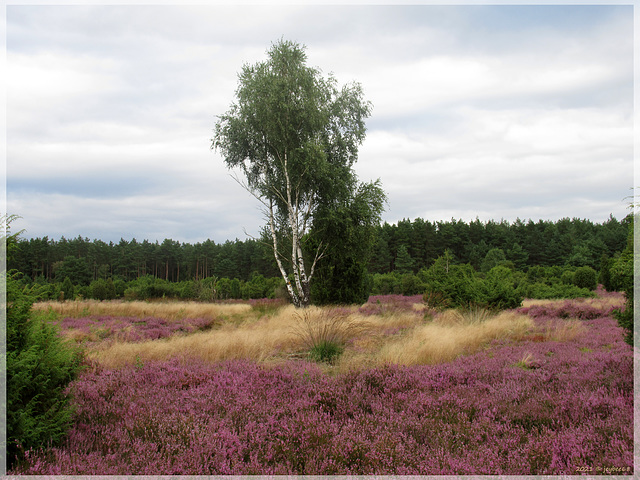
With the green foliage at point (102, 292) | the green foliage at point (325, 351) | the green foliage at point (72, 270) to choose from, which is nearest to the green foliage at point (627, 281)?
the green foliage at point (325, 351)

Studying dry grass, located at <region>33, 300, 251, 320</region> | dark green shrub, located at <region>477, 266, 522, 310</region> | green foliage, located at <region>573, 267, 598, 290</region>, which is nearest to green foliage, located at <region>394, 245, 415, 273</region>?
green foliage, located at <region>573, 267, 598, 290</region>

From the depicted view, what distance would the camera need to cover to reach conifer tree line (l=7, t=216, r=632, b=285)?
57375 mm

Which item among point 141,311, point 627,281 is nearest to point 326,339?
point 627,281

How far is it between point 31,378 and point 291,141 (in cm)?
1579

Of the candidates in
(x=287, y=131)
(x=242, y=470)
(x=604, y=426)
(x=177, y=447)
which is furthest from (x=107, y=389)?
(x=287, y=131)

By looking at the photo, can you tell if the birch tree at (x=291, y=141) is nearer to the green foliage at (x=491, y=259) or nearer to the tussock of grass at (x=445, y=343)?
the tussock of grass at (x=445, y=343)

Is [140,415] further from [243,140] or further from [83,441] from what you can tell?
[243,140]

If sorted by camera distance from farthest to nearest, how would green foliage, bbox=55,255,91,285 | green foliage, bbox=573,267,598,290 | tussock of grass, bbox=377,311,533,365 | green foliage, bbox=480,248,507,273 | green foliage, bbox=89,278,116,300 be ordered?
green foliage, bbox=55,255,91,285, green foliage, bbox=480,248,507,273, green foliage, bbox=89,278,116,300, green foliage, bbox=573,267,598,290, tussock of grass, bbox=377,311,533,365

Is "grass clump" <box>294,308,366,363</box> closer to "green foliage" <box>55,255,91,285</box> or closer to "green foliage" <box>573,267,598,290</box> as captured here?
"green foliage" <box>573,267,598,290</box>

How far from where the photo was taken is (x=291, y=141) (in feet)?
58.1

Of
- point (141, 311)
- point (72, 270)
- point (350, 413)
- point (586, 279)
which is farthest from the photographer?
point (72, 270)

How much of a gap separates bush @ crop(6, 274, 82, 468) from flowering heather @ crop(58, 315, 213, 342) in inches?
256

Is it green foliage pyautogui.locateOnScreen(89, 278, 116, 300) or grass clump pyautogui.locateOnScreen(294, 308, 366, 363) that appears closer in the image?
grass clump pyautogui.locateOnScreen(294, 308, 366, 363)

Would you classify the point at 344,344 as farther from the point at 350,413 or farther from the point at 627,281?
the point at 627,281
